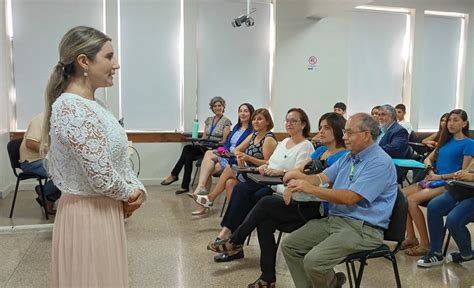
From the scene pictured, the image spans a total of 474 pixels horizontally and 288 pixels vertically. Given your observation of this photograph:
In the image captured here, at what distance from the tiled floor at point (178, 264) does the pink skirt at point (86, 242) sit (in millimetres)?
1386

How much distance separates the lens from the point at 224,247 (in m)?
Answer: 3.13

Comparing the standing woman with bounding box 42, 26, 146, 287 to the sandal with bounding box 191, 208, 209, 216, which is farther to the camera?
the sandal with bounding box 191, 208, 209, 216

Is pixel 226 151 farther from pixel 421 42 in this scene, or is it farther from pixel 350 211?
pixel 421 42

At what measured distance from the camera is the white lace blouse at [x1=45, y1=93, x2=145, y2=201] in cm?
126

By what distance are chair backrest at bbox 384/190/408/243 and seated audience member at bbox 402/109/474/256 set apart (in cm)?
121

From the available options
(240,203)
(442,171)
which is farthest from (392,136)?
(240,203)

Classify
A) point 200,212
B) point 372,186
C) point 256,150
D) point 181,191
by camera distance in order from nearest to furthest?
point 372,186 → point 256,150 → point 200,212 → point 181,191

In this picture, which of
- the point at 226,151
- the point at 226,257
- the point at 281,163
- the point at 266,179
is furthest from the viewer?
the point at 226,151

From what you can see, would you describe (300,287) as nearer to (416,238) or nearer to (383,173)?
(383,173)

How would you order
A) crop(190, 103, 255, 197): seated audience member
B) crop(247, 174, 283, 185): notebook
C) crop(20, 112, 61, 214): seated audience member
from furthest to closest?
1. crop(190, 103, 255, 197): seated audience member
2. crop(20, 112, 61, 214): seated audience member
3. crop(247, 174, 283, 185): notebook

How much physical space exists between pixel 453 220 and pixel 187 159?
11.3 ft

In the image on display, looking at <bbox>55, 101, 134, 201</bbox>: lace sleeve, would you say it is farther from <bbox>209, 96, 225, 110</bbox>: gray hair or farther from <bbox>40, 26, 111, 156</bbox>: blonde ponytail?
<bbox>209, 96, 225, 110</bbox>: gray hair

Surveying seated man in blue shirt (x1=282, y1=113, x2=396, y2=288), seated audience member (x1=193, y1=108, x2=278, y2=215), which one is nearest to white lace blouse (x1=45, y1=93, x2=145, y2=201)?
seated man in blue shirt (x1=282, y1=113, x2=396, y2=288)

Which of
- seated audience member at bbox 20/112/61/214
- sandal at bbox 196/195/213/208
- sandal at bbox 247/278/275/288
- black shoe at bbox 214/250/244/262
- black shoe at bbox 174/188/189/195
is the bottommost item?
black shoe at bbox 174/188/189/195
